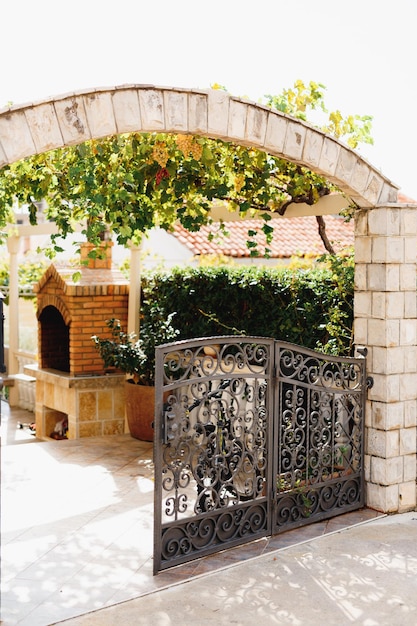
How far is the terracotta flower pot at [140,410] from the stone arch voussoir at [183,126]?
3.90m

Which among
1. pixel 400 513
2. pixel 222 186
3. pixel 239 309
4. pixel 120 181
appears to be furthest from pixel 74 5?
pixel 400 513

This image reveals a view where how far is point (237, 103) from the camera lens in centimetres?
504

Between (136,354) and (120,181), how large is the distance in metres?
2.87

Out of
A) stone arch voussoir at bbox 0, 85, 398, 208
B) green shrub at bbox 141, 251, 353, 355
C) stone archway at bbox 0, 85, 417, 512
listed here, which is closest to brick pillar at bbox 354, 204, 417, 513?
stone archway at bbox 0, 85, 417, 512

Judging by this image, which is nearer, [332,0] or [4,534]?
[4,534]

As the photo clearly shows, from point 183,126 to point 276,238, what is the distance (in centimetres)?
1143

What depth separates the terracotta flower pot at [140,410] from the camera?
8.79m

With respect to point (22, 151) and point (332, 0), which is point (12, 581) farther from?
point (332, 0)

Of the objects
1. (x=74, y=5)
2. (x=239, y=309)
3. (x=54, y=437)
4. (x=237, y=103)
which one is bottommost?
(x=54, y=437)

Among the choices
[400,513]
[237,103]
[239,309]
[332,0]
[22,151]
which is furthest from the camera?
[239,309]

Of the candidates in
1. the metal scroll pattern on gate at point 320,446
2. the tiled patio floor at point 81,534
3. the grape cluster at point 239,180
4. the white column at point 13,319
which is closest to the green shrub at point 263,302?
the metal scroll pattern on gate at point 320,446

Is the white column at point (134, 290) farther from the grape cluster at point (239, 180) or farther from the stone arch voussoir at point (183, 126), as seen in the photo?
the stone arch voussoir at point (183, 126)

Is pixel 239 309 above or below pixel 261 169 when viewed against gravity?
below

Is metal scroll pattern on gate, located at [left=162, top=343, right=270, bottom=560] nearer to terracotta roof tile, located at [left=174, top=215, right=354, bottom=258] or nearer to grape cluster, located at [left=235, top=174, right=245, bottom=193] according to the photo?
grape cluster, located at [left=235, top=174, right=245, bottom=193]
